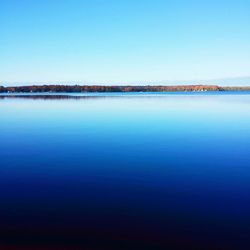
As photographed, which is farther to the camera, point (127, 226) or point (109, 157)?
point (109, 157)

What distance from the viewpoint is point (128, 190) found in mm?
8508

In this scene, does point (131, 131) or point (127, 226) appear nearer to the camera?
point (127, 226)

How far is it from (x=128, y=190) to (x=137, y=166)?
2.60 meters

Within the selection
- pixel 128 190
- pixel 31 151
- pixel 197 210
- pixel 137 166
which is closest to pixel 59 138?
pixel 31 151

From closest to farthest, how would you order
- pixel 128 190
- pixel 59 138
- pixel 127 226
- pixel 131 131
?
pixel 127 226, pixel 128 190, pixel 59 138, pixel 131 131

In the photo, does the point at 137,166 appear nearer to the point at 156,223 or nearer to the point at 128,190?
the point at 128,190

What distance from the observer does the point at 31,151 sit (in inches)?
549

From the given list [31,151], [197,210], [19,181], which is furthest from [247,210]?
[31,151]

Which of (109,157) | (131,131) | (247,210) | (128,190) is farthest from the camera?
(131,131)

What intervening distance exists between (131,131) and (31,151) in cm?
780

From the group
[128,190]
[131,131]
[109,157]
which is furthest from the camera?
[131,131]

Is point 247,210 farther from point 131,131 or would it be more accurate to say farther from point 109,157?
point 131,131

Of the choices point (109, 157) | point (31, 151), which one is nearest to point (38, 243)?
point (109, 157)

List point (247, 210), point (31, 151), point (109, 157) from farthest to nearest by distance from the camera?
1. point (31, 151)
2. point (109, 157)
3. point (247, 210)
